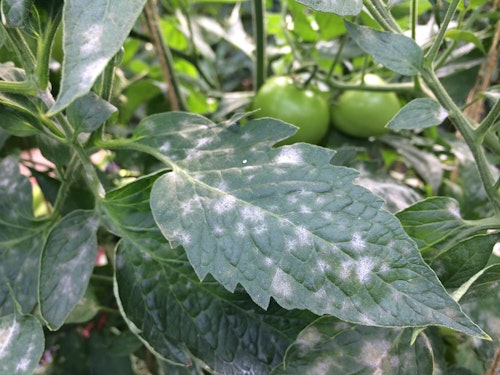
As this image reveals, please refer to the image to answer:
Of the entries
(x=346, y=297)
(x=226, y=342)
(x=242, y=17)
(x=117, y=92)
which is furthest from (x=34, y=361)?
(x=242, y=17)

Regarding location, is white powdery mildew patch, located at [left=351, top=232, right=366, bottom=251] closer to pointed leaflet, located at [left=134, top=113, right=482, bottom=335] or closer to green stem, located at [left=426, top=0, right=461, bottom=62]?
pointed leaflet, located at [left=134, top=113, right=482, bottom=335]

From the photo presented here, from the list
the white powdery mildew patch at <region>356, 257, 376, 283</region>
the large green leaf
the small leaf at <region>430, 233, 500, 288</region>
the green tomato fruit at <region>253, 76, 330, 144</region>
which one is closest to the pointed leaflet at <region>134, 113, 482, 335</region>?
the white powdery mildew patch at <region>356, 257, 376, 283</region>

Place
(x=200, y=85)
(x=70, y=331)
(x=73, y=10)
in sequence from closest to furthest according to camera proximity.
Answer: (x=73, y=10) < (x=70, y=331) < (x=200, y=85)

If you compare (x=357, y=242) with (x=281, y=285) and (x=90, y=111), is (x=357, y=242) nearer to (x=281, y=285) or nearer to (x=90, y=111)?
(x=281, y=285)

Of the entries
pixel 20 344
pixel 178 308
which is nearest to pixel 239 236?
pixel 178 308

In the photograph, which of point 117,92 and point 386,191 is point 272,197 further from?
point 117,92

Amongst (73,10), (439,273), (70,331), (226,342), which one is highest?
(73,10)
